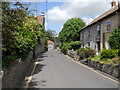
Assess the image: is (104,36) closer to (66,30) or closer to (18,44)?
(18,44)

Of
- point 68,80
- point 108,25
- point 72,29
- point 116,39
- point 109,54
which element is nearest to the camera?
point 68,80

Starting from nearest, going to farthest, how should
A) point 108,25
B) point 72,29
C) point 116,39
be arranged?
point 116,39
point 108,25
point 72,29

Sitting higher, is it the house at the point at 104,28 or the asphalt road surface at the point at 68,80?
the house at the point at 104,28

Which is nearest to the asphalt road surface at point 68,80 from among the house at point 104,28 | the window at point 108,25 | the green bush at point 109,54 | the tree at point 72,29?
the green bush at point 109,54

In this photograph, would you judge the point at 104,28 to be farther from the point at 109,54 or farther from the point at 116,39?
the point at 109,54

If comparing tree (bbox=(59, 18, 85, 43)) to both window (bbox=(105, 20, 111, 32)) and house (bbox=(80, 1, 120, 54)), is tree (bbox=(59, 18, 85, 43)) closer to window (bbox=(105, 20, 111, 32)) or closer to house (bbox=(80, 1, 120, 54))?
house (bbox=(80, 1, 120, 54))

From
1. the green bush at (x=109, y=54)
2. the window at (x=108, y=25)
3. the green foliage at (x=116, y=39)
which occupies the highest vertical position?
the window at (x=108, y=25)

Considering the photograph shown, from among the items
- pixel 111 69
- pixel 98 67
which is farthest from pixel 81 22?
pixel 111 69

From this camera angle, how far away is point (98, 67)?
485 inches

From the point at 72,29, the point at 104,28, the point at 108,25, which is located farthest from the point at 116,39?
the point at 72,29

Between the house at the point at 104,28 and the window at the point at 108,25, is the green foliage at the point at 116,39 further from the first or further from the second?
the window at the point at 108,25

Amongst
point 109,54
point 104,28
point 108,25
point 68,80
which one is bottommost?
point 68,80

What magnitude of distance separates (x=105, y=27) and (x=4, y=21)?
48.7 feet

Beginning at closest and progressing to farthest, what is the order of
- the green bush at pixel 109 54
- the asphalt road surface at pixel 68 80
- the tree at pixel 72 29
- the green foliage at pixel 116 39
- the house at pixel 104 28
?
the asphalt road surface at pixel 68 80, the green bush at pixel 109 54, the green foliage at pixel 116 39, the house at pixel 104 28, the tree at pixel 72 29
